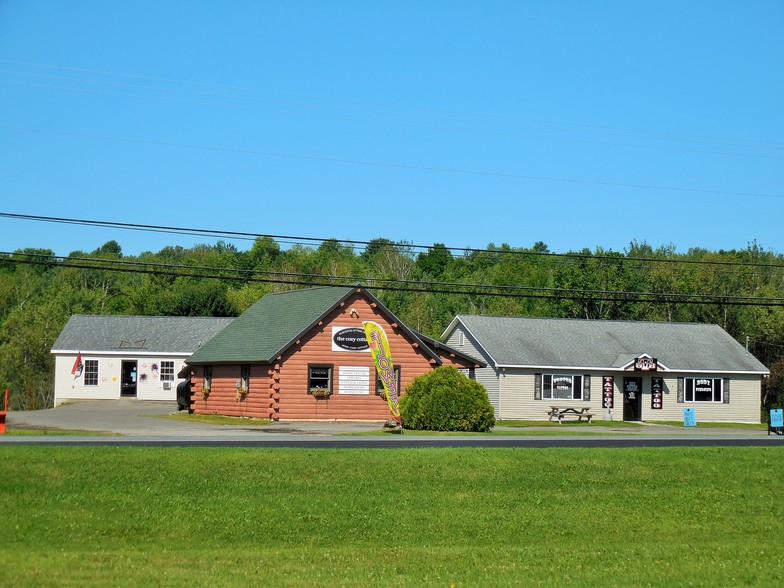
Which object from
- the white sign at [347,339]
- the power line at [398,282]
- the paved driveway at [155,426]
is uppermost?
the power line at [398,282]

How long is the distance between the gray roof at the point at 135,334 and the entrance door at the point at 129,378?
114 cm

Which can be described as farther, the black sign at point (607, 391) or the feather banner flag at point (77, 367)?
the feather banner flag at point (77, 367)

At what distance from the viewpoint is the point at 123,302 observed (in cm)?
9994

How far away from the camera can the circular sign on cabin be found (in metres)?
44.8

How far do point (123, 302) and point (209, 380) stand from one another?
54143mm

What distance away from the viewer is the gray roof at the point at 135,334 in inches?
2459

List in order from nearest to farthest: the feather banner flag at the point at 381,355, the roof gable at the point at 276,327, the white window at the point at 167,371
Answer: the feather banner flag at the point at 381,355
the roof gable at the point at 276,327
the white window at the point at 167,371

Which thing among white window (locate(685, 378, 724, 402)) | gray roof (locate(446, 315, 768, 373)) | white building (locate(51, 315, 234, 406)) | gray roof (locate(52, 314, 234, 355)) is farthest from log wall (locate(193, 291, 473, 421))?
gray roof (locate(52, 314, 234, 355))

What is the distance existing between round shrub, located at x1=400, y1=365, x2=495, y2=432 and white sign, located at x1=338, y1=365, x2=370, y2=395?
6626mm

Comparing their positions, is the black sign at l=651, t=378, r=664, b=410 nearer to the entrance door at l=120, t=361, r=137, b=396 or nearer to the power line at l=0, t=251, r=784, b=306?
the power line at l=0, t=251, r=784, b=306

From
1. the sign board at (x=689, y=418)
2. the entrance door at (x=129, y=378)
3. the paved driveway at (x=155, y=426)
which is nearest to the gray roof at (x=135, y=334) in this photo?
the entrance door at (x=129, y=378)

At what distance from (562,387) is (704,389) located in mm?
8570

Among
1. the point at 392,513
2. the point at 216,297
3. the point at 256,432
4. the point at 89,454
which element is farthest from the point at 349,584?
the point at 216,297

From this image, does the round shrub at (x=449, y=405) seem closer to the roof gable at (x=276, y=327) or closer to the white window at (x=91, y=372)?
the roof gable at (x=276, y=327)
